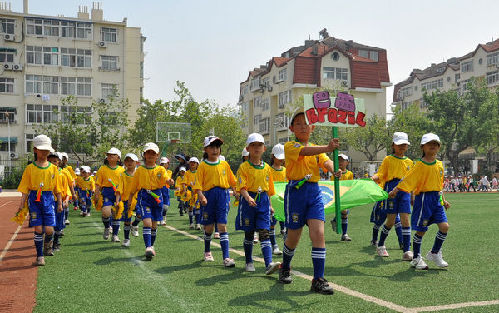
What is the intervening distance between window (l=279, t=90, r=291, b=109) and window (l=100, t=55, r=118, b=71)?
20.0 meters

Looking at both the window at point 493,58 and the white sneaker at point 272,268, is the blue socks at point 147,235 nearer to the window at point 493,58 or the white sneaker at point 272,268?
the white sneaker at point 272,268

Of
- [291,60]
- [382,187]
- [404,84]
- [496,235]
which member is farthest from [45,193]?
[404,84]

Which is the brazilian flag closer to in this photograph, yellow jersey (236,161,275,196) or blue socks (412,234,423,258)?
blue socks (412,234,423,258)

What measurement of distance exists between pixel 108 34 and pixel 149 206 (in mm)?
49110

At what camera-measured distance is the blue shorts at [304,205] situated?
590 centimetres

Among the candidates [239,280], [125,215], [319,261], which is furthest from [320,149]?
[125,215]

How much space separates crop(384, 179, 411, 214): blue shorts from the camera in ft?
27.7

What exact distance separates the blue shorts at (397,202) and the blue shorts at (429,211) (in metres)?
0.92

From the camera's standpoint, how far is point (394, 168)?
8727 mm

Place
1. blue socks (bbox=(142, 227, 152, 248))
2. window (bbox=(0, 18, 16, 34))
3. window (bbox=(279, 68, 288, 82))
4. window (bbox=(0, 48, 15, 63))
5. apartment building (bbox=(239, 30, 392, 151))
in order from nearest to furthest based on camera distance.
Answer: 1. blue socks (bbox=(142, 227, 152, 248))
2. window (bbox=(0, 48, 15, 63))
3. window (bbox=(0, 18, 16, 34))
4. apartment building (bbox=(239, 30, 392, 151))
5. window (bbox=(279, 68, 288, 82))

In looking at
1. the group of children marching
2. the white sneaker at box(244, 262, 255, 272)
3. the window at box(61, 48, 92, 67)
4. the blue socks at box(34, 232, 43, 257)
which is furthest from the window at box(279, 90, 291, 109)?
the white sneaker at box(244, 262, 255, 272)

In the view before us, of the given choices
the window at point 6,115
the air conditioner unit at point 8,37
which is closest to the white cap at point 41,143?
the window at point 6,115

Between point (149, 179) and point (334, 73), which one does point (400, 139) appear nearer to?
point (149, 179)

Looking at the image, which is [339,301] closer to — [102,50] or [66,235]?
[66,235]
